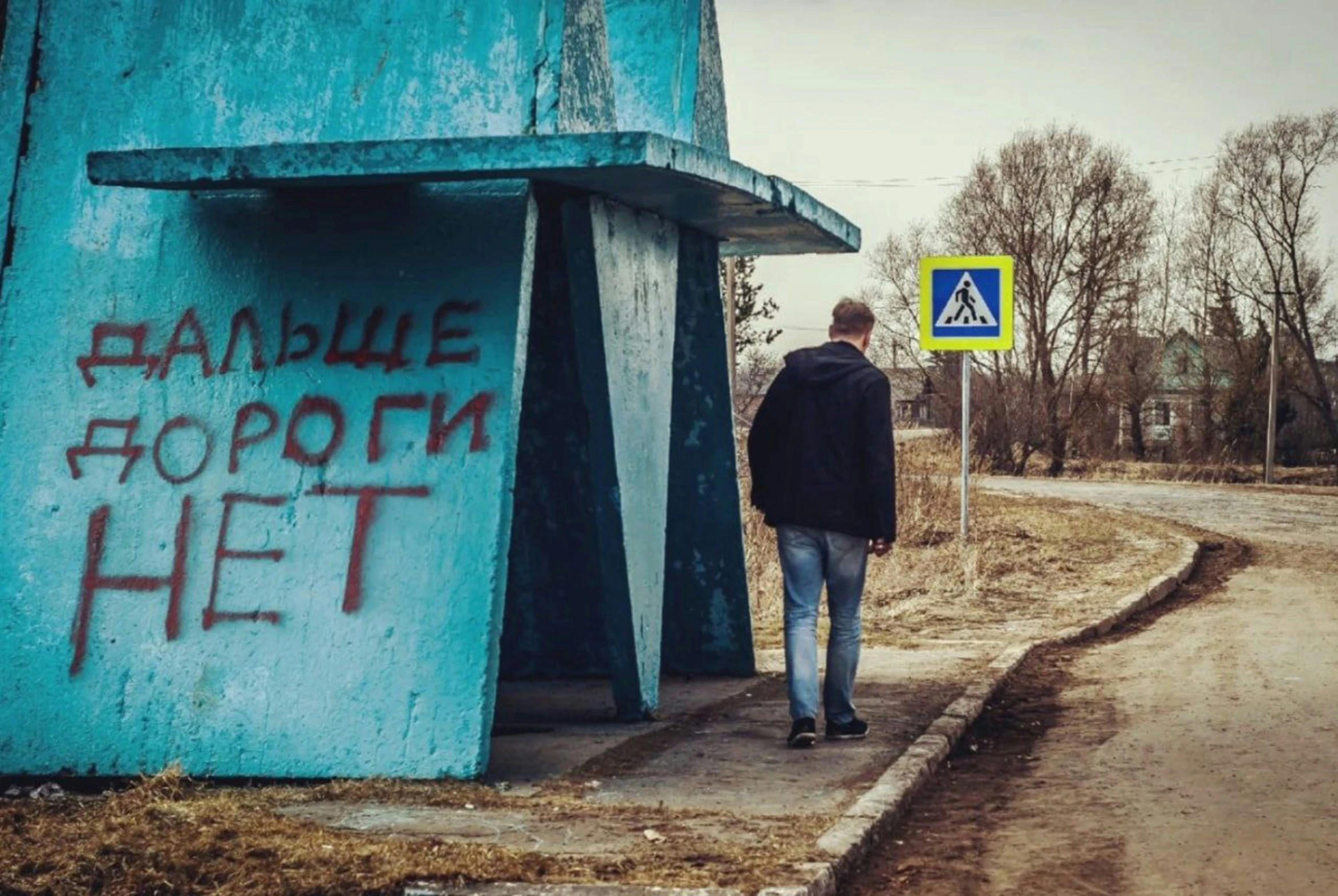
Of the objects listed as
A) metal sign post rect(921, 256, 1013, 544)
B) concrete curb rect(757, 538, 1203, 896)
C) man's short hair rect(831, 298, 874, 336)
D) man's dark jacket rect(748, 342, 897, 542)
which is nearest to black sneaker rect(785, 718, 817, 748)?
concrete curb rect(757, 538, 1203, 896)

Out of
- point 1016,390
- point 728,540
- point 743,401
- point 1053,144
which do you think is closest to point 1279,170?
point 1053,144

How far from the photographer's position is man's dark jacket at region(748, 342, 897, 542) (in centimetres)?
750

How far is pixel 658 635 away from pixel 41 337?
3237mm

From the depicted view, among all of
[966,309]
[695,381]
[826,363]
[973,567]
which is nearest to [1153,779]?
[826,363]

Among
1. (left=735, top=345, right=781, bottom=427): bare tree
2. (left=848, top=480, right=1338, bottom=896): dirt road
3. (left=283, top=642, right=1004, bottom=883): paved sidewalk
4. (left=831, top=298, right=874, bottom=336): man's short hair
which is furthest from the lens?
(left=735, top=345, right=781, bottom=427): bare tree

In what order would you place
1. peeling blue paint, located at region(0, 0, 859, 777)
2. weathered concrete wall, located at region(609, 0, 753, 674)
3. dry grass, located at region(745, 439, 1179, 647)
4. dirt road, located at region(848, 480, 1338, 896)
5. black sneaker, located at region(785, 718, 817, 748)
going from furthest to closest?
dry grass, located at region(745, 439, 1179, 647), weathered concrete wall, located at region(609, 0, 753, 674), black sneaker, located at region(785, 718, 817, 748), peeling blue paint, located at region(0, 0, 859, 777), dirt road, located at region(848, 480, 1338, 896)

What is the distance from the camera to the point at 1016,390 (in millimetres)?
49344

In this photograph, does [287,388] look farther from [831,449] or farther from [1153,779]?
[1153,779]

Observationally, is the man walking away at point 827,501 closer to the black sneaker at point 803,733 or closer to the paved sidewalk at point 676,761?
the black sneaker at point 803,733

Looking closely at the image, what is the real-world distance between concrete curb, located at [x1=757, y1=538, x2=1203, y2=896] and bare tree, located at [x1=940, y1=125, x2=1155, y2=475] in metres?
38.3

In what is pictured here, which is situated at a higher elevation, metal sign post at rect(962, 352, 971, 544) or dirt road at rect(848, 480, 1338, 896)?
metal sign post at rect(962, 352, 971, 544)

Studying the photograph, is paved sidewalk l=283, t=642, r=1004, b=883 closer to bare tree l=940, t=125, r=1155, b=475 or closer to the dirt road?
the dirt road

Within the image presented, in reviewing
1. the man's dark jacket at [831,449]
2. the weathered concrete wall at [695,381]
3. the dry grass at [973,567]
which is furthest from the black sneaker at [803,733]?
the dry grass at [973,567]

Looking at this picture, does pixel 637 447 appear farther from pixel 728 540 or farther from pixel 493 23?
pixel 493 23
